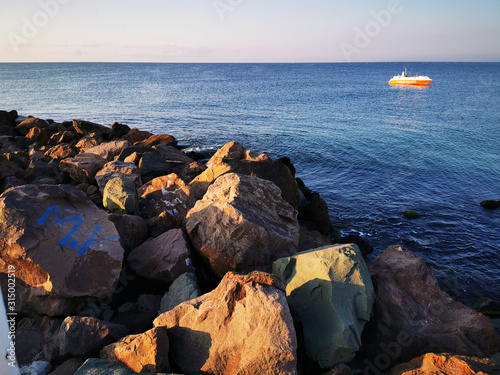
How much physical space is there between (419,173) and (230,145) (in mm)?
12678

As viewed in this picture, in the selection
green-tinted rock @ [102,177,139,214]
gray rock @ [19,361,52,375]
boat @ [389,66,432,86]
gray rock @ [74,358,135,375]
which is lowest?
gray rock @ [19,361,52,375]

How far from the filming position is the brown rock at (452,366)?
14.1 feet

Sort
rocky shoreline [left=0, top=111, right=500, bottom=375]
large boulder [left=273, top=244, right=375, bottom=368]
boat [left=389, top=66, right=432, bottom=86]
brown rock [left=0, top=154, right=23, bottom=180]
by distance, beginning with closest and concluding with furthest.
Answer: rocky shoreline [left=0, top=111, right=500, bottom=375] < large boulder [left=273, top=244, right=375, bottom=368] < brown rock [left=0, top=154, right=23, bottom=180] < boat [left=389, top=66, right=432, bottom=86]

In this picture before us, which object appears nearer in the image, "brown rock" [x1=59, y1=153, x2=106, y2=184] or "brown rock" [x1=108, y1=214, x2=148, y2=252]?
"brown rock" [x1=108, y1=214, x2=148, y2=252]

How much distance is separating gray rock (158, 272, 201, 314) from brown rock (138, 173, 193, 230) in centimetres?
216

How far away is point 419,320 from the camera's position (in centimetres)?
616

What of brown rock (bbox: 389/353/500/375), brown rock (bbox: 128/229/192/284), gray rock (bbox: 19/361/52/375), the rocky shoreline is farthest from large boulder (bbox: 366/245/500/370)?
gray rock (bbox: 19/361/52/375)

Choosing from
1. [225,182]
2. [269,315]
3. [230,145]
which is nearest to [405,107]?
[230,145]

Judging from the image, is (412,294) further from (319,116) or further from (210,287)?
(319,116)

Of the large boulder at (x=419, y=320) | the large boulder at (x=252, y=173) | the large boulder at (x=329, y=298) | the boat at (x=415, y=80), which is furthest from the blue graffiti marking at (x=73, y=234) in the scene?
the boat at (x=415, y=80)

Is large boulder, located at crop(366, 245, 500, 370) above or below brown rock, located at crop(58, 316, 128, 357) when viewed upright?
below

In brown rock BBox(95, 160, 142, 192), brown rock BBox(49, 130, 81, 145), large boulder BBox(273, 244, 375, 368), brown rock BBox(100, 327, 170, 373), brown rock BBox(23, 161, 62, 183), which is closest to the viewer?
brown rock BBox(100, 327, 170, 373)

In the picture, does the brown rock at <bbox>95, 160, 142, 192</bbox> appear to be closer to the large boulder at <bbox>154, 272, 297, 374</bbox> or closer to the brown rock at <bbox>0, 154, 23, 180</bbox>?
the brown rock at <bbox>0, 154, 23, 180</bbox>

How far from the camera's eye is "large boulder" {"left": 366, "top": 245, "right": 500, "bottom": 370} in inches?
225
